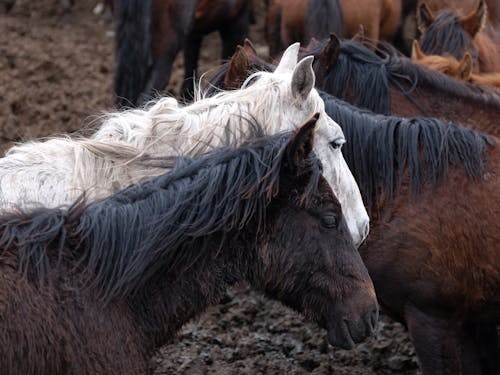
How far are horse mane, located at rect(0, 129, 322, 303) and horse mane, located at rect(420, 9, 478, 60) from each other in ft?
13.2

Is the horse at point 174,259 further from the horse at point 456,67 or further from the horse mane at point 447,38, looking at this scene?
the horse mane at point 447,38

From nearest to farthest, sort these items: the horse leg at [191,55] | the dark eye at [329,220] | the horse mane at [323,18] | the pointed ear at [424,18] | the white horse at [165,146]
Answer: the dark eye at [329,220] → the white horse at [165,146] → the pointed ear at [424,18] → the horse mane at [323,18] → the horse leg at [191,55]

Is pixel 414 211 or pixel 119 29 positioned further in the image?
pixel 119 29

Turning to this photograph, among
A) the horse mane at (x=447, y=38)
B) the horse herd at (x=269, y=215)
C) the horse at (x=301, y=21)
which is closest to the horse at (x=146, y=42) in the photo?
the horse at (x=301, y=21)

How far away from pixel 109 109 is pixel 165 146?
1.74 metres

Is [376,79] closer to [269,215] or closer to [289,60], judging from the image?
[289,60]

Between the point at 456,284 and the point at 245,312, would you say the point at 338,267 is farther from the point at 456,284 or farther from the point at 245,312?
the point at 245,312

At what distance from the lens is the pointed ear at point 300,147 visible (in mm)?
2986

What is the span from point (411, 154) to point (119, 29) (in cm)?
351

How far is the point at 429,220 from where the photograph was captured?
4.30 metres

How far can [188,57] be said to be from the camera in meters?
9.26

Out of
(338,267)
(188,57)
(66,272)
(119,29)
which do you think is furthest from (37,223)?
(188,57)

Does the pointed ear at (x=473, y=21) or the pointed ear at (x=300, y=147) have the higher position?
the pointed ear at (x=300, y=147)

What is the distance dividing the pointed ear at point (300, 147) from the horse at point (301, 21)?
188 inches
